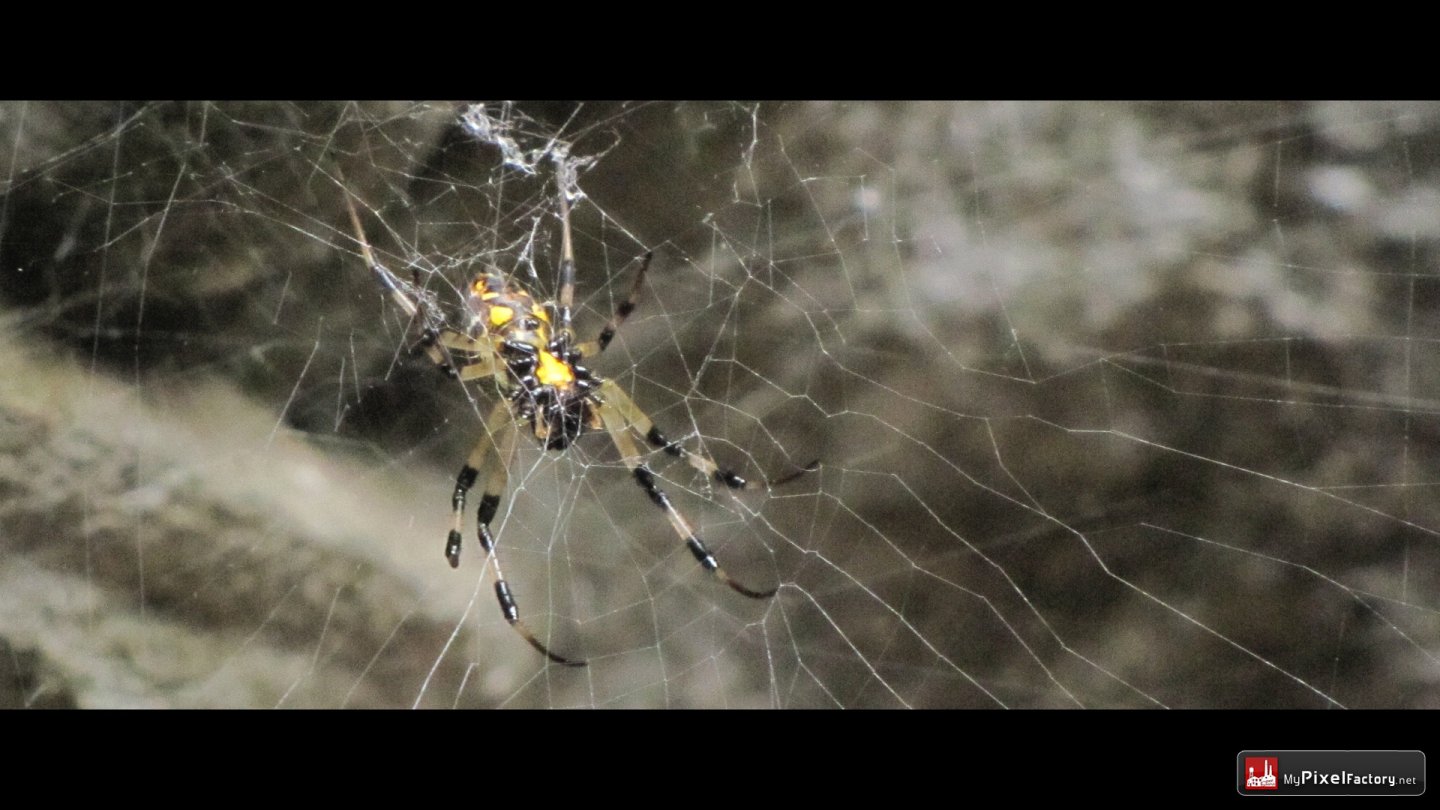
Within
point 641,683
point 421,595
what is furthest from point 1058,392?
point 421,595

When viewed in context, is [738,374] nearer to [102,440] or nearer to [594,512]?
[594,512]

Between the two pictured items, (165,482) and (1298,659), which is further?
(165,482)
